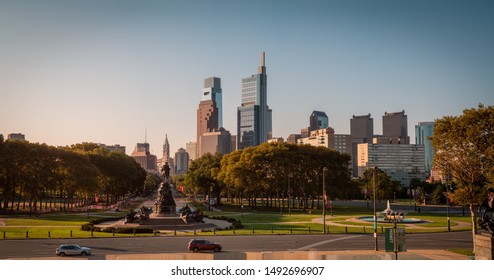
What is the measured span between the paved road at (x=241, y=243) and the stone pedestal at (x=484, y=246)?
Result: 10431 mm

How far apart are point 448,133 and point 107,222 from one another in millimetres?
52361

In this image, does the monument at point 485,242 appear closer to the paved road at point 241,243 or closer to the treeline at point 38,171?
the paved road at point 241,243

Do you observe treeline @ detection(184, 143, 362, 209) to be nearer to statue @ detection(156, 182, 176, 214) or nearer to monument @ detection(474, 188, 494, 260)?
statue @ detection(156, 182, 176, 214)

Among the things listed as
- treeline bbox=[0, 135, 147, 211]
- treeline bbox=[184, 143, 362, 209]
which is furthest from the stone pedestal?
treeline bbox=[0, 135, 147, 211]

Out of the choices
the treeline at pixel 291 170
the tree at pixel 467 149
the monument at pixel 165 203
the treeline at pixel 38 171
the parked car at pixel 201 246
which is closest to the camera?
the parked car at pixel 201 246

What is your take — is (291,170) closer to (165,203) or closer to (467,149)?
(165,203)

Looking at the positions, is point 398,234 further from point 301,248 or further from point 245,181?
point 245,181

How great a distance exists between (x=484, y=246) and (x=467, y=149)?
1399 cm

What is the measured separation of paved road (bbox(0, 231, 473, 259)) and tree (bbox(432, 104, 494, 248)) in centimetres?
588

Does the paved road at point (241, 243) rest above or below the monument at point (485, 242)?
below

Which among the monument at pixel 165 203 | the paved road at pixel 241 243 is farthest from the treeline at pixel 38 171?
the paved road at pixel 241 243

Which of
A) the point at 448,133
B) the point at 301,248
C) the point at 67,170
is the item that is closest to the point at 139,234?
the point at 301,248

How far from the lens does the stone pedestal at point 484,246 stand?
33938 mm

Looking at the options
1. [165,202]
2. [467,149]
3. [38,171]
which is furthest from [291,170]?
[467,149]
